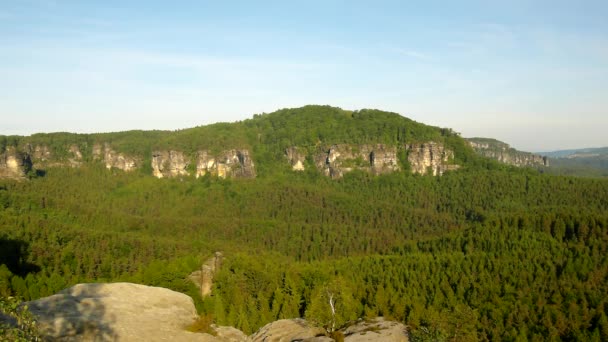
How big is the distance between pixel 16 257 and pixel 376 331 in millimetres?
61939

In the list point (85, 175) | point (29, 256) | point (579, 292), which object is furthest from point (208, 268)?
point (85, 175)

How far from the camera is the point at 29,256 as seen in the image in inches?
2921

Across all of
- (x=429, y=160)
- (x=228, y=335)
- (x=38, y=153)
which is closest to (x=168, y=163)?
(x=38, y=153)

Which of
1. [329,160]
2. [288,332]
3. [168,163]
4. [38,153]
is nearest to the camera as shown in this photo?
[288,332]

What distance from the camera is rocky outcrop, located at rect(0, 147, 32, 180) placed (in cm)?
17075

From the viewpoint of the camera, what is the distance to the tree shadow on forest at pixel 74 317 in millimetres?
24453

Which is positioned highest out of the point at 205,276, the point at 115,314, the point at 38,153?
the point at 38,153

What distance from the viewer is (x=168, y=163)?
19900 centimetres

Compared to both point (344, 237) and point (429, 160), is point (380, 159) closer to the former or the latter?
point (429, 160)

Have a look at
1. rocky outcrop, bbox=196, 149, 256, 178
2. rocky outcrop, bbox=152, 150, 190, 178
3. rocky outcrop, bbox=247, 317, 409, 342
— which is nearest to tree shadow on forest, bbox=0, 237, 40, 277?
rocky outcrop, bbox=247, 317, 409, 342

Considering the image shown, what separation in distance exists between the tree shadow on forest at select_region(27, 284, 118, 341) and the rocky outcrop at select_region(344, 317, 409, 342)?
20.7m

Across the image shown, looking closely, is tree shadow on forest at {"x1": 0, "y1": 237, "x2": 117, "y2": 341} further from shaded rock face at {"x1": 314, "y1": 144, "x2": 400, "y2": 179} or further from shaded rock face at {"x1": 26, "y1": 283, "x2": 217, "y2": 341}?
shaded rock face at {"x1": 314, "y1": 144, "x2": 400, "y2": 179}

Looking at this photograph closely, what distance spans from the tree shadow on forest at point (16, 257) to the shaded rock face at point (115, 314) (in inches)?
1837

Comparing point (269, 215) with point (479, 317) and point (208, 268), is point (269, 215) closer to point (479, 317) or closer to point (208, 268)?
point (208, 268)
